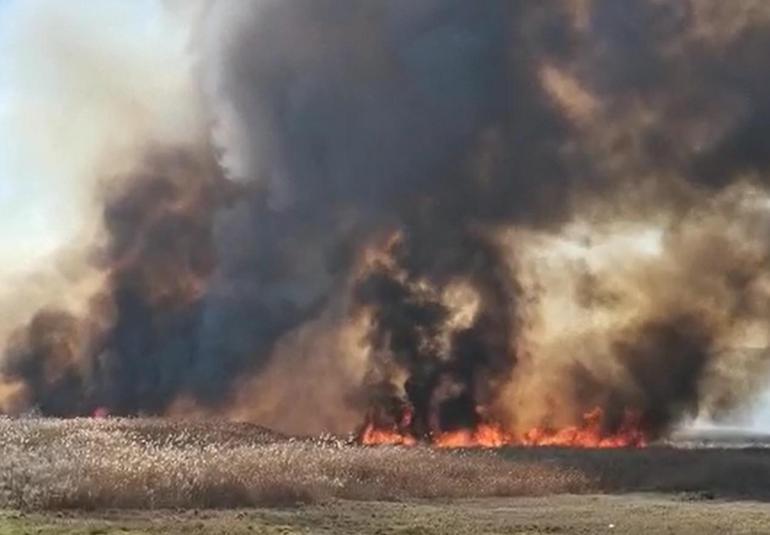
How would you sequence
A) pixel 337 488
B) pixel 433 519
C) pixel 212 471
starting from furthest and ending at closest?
pixel 337 488 < pixel 212 471 < pixel 433 519

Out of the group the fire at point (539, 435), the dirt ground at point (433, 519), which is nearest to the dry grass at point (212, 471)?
the dirt ground at point (433, 519)

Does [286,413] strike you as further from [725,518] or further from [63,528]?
[63,528]

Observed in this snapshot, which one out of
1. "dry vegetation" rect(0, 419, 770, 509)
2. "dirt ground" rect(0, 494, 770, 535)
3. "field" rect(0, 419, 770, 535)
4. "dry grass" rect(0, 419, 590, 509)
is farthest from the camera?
"dry vegetation" rect(0, 419, 770, 509)

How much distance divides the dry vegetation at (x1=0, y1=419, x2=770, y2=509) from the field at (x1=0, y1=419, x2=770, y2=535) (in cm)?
7

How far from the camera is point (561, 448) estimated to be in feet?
225

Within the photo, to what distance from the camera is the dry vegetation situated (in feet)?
122

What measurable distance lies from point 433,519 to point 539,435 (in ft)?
149

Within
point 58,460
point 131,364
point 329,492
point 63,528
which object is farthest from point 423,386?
point 63,528

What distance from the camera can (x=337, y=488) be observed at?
142 ft

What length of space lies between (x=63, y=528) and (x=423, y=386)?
54.9 metres

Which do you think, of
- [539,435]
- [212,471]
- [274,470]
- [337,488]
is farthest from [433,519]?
[539,435]

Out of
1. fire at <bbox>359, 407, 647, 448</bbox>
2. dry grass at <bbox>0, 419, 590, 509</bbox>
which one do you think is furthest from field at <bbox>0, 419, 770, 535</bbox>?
fire at <bbox>359, 407, 647, 448</bbox>

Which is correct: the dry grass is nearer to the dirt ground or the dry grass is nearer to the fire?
the dirt ground

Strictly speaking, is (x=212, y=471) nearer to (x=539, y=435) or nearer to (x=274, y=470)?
(x=274, y=470)
